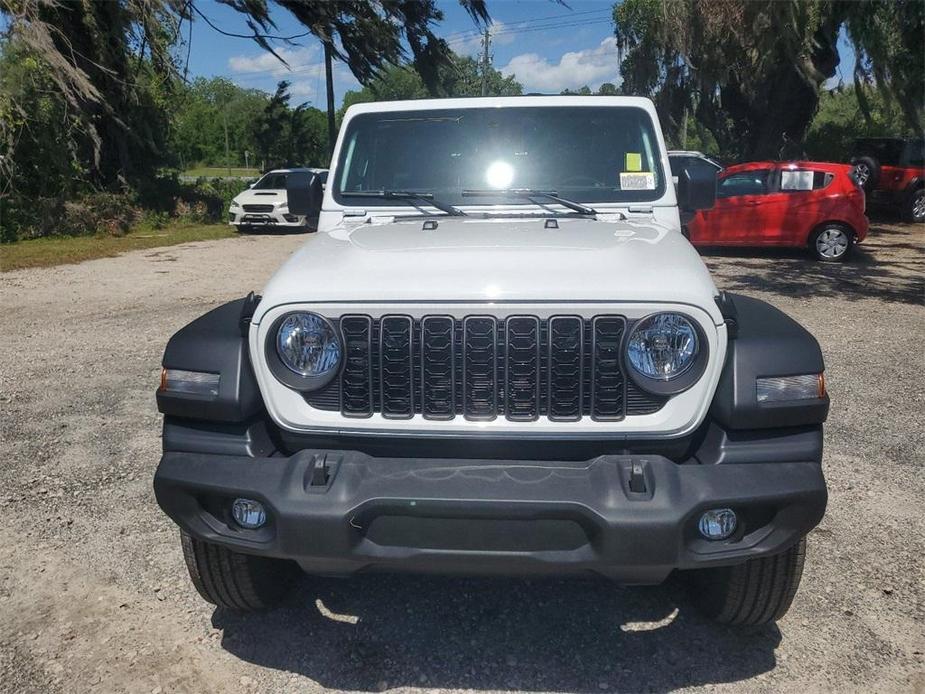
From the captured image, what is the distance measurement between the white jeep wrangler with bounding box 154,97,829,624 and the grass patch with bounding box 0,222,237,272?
12.4 metres

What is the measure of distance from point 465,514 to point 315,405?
2.13ft

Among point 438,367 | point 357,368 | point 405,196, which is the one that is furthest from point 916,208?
point 357,368

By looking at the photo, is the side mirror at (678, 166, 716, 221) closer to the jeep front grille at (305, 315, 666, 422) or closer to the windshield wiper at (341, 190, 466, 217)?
the windshield wiper at (341, 190, 466, 217)

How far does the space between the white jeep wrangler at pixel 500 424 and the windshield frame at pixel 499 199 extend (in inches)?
35.5

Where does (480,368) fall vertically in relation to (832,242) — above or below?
above

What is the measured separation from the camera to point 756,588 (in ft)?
9.19

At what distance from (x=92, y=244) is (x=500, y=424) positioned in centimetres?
1635

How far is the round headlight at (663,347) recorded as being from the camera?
2533mm

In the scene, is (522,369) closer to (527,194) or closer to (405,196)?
(527,194)

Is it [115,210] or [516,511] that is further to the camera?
[115,210]

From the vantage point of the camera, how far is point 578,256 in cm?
284

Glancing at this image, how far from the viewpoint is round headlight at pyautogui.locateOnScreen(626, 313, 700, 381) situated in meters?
2.53

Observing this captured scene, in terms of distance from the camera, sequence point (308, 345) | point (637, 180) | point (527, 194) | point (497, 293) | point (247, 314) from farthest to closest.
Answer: point (637, 180) → point (527, 194) → point (247, 314) → point (308, 345) → point (497, 293)

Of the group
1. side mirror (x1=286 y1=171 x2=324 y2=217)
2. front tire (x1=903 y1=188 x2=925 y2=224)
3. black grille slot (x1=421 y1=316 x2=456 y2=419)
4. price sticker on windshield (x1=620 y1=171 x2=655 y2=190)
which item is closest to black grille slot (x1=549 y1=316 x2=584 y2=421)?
black grille slot (x1=421 y1=316 x2=456 y2=419)
